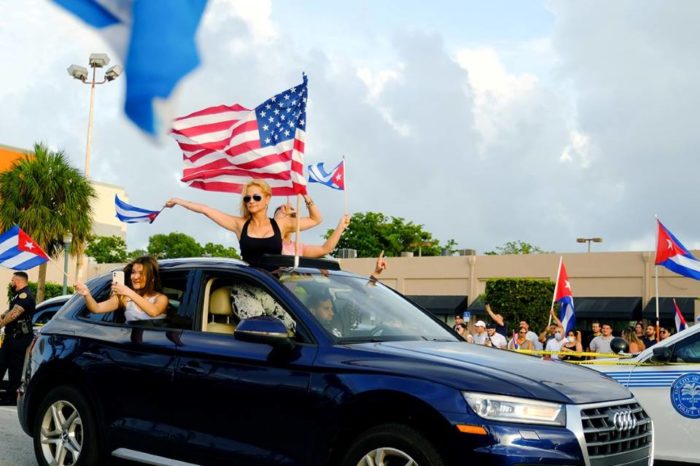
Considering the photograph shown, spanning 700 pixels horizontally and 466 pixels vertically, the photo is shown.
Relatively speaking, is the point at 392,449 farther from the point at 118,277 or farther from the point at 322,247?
the point at 322,247

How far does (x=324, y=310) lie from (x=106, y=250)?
103 meters

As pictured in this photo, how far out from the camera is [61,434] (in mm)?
6926

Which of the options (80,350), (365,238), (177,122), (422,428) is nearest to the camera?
(422,428)

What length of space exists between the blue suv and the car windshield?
0.05 feet

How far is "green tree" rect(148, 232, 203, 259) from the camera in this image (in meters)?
107

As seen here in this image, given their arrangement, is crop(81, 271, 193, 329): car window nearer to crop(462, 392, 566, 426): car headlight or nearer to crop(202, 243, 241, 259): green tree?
crop(462, 392, 566, 426): car headlight

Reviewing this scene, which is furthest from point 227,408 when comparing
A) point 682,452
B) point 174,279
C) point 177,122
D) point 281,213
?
point 682,452

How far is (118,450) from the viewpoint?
6.40 m

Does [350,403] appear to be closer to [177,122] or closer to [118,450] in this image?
[118,450]

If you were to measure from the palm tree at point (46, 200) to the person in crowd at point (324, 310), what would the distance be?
32.5 meters

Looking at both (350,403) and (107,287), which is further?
(107,287)

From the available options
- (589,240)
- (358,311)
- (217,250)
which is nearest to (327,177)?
(358,311)

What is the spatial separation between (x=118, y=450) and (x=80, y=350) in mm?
870

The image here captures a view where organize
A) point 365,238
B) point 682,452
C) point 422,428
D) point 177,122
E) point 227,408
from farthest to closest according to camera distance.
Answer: point 365,238 → point 177,122 → point 682,452 → point 227,408 → point 422,428
